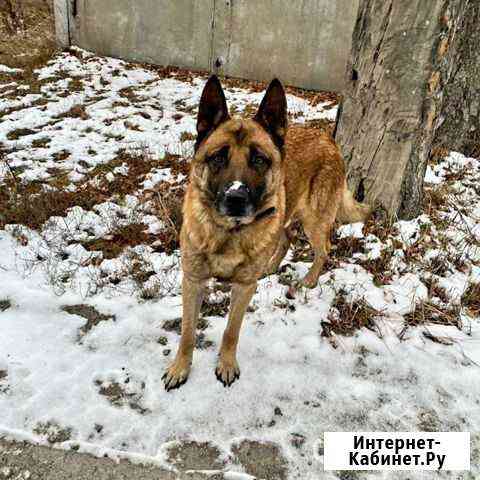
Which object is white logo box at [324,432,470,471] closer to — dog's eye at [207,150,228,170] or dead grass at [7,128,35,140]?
dog's eye at [207,150,228,170]

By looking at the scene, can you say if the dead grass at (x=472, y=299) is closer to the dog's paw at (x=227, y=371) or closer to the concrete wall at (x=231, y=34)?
the dog's paw at (x=227, y=371)

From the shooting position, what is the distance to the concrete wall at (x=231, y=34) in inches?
331

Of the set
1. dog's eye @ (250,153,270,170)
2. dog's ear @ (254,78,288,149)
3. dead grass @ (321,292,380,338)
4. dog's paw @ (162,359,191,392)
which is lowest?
dog's paw @ (162,359,191,392)

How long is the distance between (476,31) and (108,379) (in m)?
5.93

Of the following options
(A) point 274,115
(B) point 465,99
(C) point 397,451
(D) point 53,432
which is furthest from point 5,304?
(B) point 465,99

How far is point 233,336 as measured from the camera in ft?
8.80

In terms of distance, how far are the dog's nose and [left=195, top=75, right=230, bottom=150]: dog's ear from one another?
560mm

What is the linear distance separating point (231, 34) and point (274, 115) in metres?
7.34

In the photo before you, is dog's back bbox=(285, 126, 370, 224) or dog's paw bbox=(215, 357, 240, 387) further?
dog's back bbox=(285, 126, 370, 224)

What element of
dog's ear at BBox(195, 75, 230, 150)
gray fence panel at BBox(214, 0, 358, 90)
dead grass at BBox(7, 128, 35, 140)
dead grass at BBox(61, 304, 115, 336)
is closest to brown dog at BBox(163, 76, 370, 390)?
dog's ear at BBox(195, 75, 230, 150)

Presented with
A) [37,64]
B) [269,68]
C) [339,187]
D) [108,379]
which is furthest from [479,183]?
[37,64]

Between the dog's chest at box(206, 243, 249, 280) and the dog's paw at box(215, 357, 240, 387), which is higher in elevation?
the dog's chest at box(206, 243, 249, 280)

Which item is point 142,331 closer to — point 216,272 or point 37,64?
point 216,272

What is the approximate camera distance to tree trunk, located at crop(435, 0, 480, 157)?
4922mm
